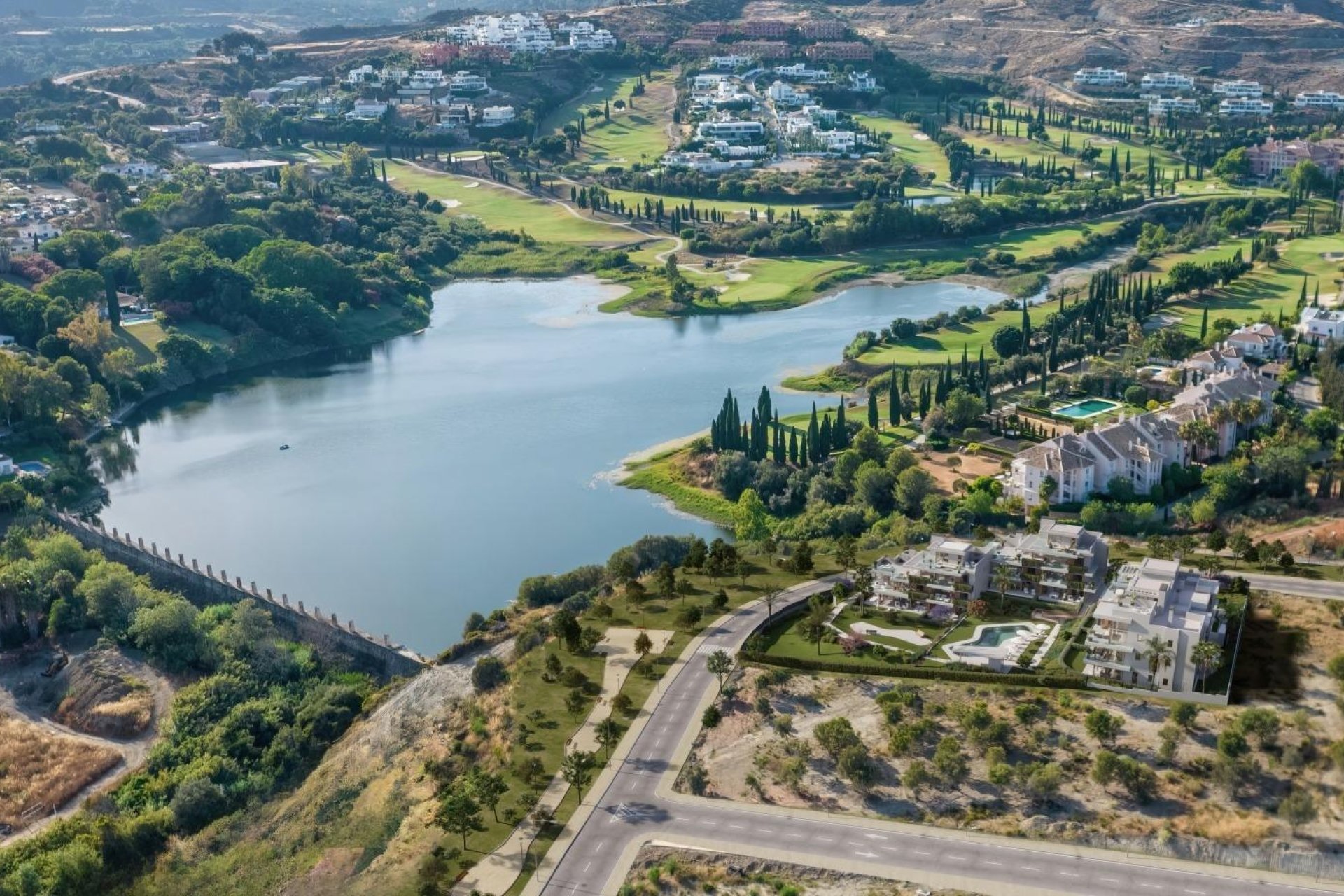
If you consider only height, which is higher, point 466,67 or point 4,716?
point 466,67

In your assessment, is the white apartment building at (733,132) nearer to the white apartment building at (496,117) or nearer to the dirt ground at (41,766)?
the white apartment building at (496,117)

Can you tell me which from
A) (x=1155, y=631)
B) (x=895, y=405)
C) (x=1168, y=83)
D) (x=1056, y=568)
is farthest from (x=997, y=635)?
(x=1168, y=83)

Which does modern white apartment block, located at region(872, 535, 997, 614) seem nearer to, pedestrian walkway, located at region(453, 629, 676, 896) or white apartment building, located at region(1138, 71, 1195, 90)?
pedestrian walkway, located at region(453, 629, 676, 896)

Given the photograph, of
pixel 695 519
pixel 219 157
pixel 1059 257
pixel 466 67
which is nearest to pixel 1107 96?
pixel 1059 257

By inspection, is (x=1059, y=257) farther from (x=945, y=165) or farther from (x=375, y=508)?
(x=375, y=508)

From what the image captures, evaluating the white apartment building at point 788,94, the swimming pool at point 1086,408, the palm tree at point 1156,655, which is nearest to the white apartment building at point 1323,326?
the swimming pool at point 1086,408

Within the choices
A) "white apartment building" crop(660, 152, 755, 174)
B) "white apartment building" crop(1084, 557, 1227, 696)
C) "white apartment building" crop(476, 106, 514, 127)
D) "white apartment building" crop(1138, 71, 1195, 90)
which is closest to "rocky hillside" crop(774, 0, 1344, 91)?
"white apartment building" crop(1138, 71, 1195, 90)

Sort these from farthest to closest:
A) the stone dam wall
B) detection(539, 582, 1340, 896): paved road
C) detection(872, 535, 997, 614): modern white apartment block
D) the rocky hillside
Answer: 1. the rocky hillside
2. the stone dam wall
3. detection(872, 535, 997, 614): modern white apartment block
4. detection(539, 582, 1340, 896): paved road
